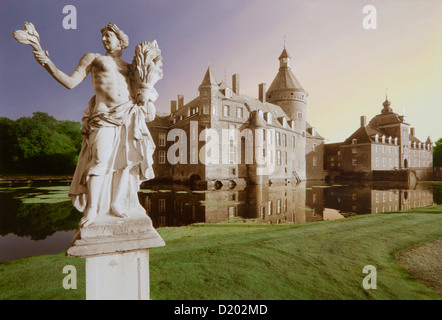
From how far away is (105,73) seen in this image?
106 inches

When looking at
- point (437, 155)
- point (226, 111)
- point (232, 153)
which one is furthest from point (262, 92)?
point (437, 155)

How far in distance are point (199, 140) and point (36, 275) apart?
26047 millimetres

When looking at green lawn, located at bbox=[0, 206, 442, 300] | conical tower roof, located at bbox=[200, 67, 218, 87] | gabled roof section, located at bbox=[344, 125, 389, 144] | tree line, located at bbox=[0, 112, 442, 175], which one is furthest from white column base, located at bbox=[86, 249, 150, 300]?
gabled roof section, located at bbox=[344, 125, 389, 144]

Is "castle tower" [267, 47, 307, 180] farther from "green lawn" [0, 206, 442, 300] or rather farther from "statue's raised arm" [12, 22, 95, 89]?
"statue's raised arm" [12, 22, 95, 89]

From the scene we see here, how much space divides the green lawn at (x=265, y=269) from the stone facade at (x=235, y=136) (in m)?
21.5

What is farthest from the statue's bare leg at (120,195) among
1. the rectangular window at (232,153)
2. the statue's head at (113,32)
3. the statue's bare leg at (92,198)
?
the rectangular window at (232,153)

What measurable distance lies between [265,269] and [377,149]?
173 ft

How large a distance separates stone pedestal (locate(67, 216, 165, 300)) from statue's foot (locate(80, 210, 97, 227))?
0.17 ft

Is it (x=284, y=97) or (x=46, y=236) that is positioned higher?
(x=284, y=97)

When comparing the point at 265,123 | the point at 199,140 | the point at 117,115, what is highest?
the point at 265,123

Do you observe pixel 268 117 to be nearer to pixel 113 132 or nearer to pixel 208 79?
pixel 208 79

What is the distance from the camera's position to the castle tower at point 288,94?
41.9 meters
